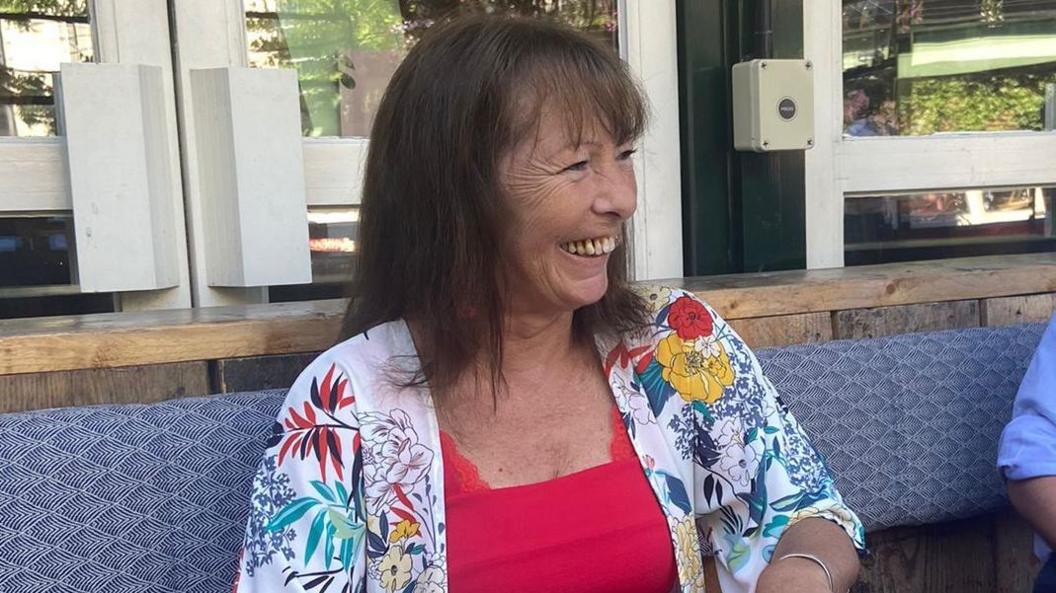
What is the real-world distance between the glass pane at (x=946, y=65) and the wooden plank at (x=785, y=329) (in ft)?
2.13

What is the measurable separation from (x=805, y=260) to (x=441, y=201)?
1222 millimetres

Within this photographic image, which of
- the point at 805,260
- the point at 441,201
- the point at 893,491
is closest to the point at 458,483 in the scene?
the point at 441,201

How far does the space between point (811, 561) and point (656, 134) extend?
3.65 feet

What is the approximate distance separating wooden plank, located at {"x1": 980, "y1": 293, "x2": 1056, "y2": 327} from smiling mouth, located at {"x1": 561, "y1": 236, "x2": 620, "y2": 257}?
1084 mm

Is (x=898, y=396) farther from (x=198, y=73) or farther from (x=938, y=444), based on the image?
(x=198, y=73)

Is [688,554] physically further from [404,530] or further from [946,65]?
[946,65]

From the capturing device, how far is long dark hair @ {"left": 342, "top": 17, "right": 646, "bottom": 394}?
4.31ft

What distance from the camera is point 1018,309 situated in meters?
2.10

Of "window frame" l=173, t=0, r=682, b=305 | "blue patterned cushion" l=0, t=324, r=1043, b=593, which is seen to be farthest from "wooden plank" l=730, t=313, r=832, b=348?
"blue patterned cushion" l=0, t=324, r=1043, b=593

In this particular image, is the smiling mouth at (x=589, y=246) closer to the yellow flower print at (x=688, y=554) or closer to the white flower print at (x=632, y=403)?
the white flower print at (x=632, y=403)

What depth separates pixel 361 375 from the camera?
1341 millimetres

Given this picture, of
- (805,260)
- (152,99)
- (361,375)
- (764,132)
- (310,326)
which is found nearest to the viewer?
(361,375)

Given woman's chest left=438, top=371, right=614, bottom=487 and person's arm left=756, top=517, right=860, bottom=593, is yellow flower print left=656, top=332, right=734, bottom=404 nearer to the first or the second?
woman's chest left=438, top=371, right=614, bottom=487

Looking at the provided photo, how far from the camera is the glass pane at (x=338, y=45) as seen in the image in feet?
6.52
